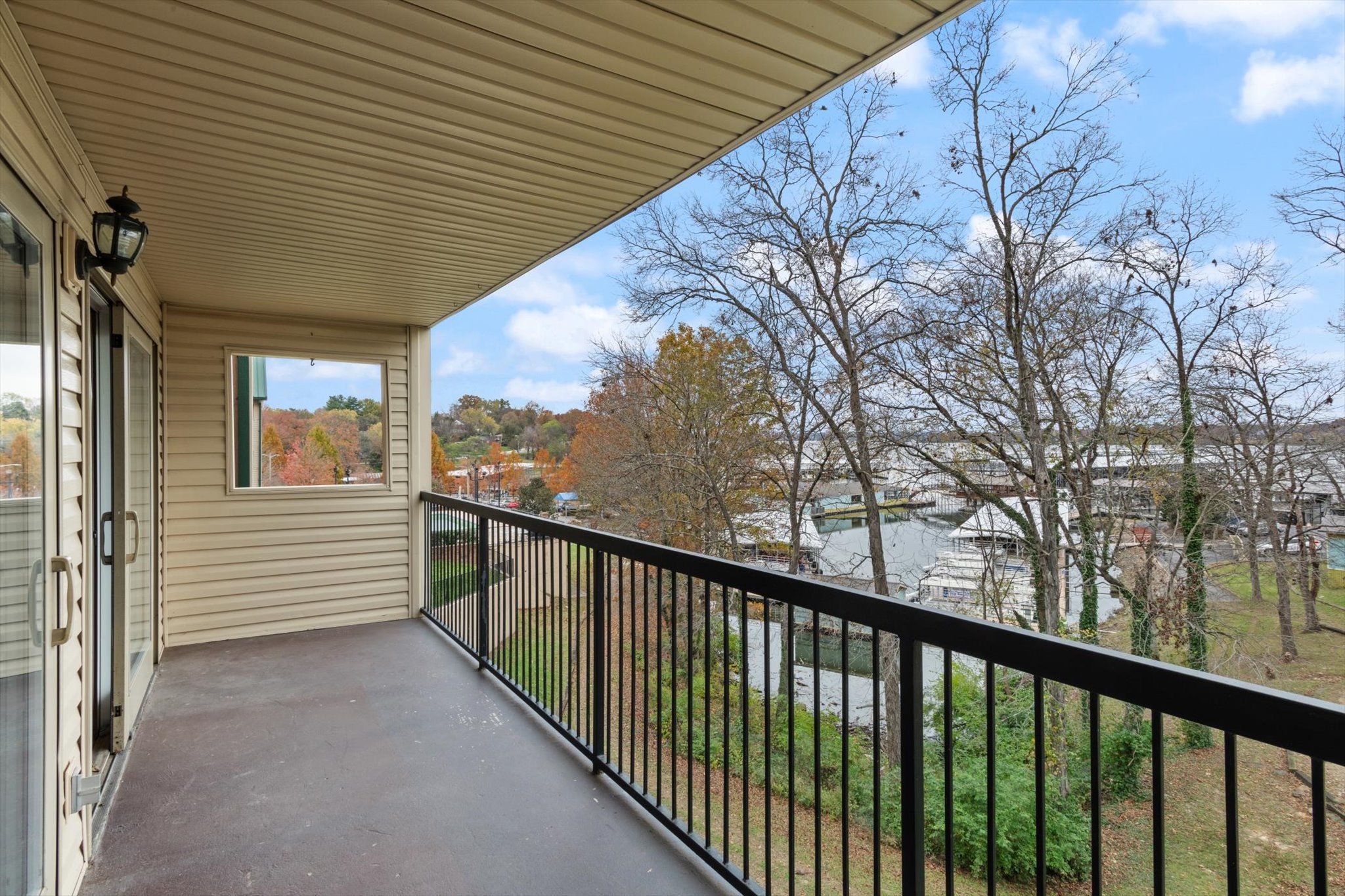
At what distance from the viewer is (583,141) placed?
241 centimetres

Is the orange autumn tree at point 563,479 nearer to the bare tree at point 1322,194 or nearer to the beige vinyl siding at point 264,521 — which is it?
the beige vinyl siding at point 264,521

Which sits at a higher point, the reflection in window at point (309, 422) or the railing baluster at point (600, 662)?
the reflection in window at point (309, 422)

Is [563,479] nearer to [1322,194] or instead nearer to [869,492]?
[869,492]

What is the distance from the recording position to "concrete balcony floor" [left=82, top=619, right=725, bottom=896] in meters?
2.12

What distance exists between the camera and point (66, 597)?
6.45ft

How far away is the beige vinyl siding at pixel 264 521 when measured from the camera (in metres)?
4.86

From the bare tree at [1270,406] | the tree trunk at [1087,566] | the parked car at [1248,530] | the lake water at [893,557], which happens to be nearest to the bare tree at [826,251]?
the lake water at [893,557]

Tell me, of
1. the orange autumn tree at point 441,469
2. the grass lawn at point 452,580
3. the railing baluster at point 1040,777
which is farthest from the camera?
the orange autumn tree at point 441,469

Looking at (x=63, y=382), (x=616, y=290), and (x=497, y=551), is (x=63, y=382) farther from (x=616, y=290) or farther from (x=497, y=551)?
(x=616, y=290)

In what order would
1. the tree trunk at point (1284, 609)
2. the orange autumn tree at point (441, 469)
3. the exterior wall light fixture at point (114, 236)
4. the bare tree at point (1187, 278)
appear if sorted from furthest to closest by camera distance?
the orange autumn tree at point (441, 469)
the bare tree at point (1187, 278)
the tree trunk at point (1284, 609)
the exterior wall light fixture at point (114, 236)

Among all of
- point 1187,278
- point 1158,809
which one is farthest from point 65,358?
point 1187,278

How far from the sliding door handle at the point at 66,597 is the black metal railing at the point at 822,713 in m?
1.65

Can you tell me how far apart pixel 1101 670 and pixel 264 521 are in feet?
18.4

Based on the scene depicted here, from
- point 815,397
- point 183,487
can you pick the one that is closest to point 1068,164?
point 815,397
